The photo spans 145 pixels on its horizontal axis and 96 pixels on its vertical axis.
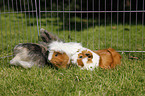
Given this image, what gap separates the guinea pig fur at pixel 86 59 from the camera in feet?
8.73

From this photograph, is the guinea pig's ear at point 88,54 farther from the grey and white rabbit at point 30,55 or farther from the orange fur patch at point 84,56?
the grey and white rabbit at point 30,55

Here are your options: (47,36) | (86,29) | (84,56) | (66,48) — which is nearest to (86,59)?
(84,56)

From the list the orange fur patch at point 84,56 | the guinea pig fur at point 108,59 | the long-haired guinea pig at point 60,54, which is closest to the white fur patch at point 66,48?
the long-haired guinea pig at point 60,54

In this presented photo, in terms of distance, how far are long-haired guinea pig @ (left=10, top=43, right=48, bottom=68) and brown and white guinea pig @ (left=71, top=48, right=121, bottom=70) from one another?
549 mm

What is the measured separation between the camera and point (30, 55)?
290 cm

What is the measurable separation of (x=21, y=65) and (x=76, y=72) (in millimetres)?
912

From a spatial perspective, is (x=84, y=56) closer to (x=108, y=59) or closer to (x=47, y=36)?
(x=108, y=59)

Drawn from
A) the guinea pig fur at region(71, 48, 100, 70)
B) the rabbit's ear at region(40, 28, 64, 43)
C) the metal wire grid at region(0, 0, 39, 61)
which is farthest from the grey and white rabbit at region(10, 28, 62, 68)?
the guinea pig fur at region(71, 48, 100, 70)

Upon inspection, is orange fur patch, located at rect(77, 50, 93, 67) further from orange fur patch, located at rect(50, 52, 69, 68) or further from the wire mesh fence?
the wire mesh fence

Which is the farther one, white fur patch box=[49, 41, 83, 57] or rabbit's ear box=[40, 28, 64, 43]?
rabbit's ear box=[40, 28, 64, 43]

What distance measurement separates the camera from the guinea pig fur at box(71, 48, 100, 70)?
266 centimetres

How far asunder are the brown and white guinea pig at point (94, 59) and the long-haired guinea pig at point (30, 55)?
55cm

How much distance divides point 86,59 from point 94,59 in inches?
4.9

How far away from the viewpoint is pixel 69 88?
2.25 meters
